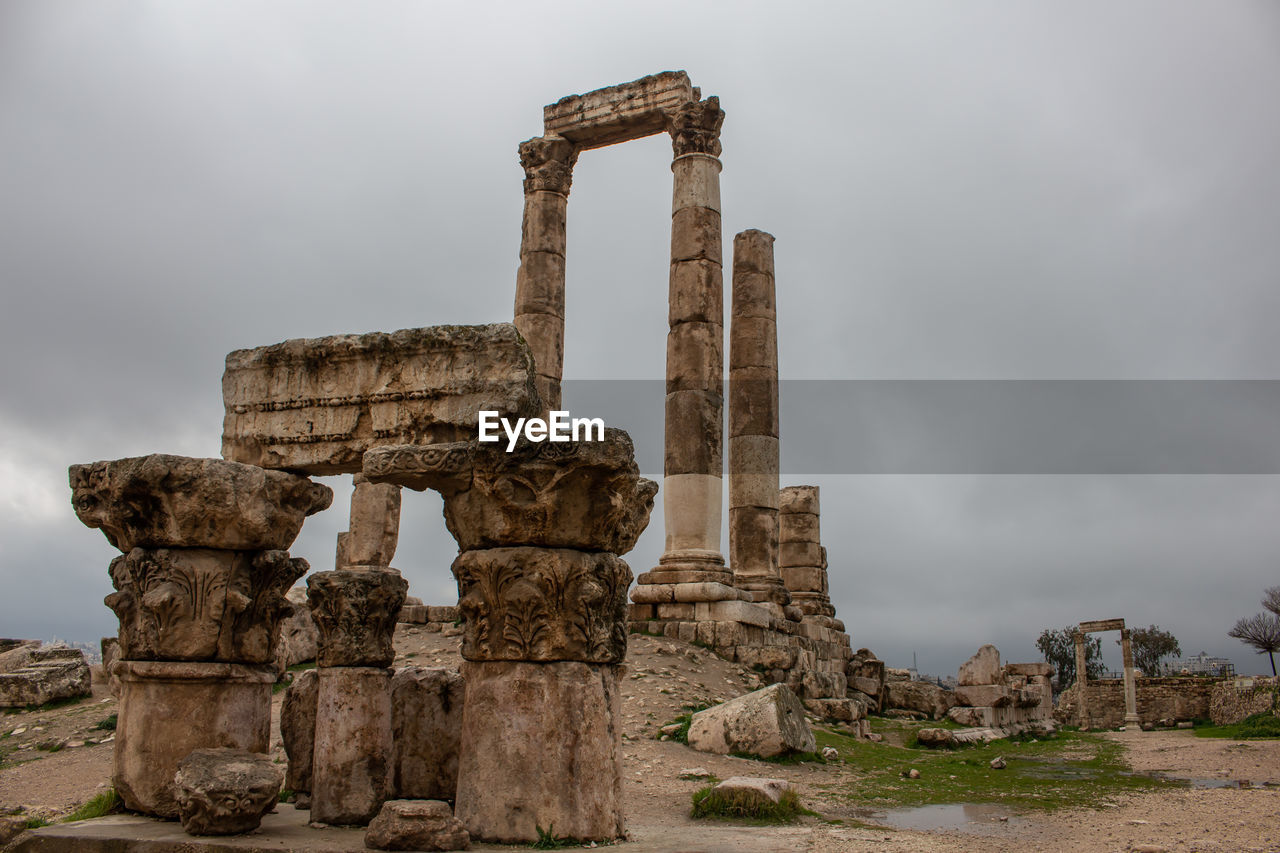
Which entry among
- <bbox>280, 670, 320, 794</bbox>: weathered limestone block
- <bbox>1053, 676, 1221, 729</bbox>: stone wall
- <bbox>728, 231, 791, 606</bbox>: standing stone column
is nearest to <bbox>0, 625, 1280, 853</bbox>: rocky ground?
<bbox>280, 670, 320, 794</bbox>: weathered limestone block

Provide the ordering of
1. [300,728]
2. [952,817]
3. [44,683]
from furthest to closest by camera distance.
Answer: [44,683] → [952,817] → [300,728]

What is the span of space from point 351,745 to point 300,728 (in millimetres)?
813

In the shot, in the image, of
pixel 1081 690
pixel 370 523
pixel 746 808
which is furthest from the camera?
pixel 1081 690

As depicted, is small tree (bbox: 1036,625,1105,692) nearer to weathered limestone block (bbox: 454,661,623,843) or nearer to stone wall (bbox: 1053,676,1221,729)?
stone wall (bbox: 1053,676,1221,729)

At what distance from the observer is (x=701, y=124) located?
18.5m

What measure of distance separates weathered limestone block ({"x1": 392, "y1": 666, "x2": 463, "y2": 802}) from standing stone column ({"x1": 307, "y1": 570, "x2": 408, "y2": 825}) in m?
0.14

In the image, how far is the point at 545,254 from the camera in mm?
18797

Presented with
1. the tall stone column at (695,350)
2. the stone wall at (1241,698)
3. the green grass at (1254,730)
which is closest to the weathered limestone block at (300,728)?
the tall stone column at (695,350)

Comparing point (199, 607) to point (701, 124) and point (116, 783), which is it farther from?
point (701, 124)

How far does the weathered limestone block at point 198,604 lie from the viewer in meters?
6.60

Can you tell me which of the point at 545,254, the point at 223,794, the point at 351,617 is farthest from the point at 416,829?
the point at 545,254

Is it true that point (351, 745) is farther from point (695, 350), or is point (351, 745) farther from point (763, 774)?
point (695, 350)

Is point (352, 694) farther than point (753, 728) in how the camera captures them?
No

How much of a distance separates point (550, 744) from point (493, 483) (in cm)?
146
